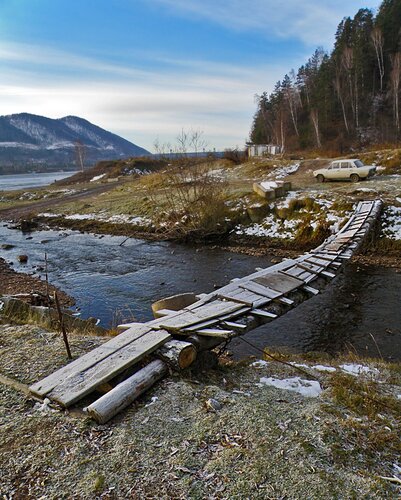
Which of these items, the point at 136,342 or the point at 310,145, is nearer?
the point at 136,342

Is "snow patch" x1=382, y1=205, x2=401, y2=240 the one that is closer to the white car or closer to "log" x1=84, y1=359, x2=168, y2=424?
the white car

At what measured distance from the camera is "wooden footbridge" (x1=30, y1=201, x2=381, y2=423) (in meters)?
4.64

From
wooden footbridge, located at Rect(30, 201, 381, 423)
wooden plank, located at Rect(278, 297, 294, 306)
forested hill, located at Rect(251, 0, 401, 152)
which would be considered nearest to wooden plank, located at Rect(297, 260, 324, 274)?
wooden footbridge, located at Rect(30, 201, 381, 423)

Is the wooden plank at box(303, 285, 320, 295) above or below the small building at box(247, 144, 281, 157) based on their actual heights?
below

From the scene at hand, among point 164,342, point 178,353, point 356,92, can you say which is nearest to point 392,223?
point 164,342

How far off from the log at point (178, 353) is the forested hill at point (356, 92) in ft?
148

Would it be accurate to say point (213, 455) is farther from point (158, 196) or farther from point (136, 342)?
point (158, 196)

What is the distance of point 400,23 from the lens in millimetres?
51219

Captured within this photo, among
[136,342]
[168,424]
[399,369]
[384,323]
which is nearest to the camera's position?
[168,424]

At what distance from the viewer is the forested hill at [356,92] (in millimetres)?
47312

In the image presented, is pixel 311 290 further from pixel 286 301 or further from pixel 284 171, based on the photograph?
pixel 284 171

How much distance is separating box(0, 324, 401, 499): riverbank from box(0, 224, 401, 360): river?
12.2ft

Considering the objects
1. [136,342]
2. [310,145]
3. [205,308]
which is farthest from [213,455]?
[310,145]

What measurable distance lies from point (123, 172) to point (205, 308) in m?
60.7
